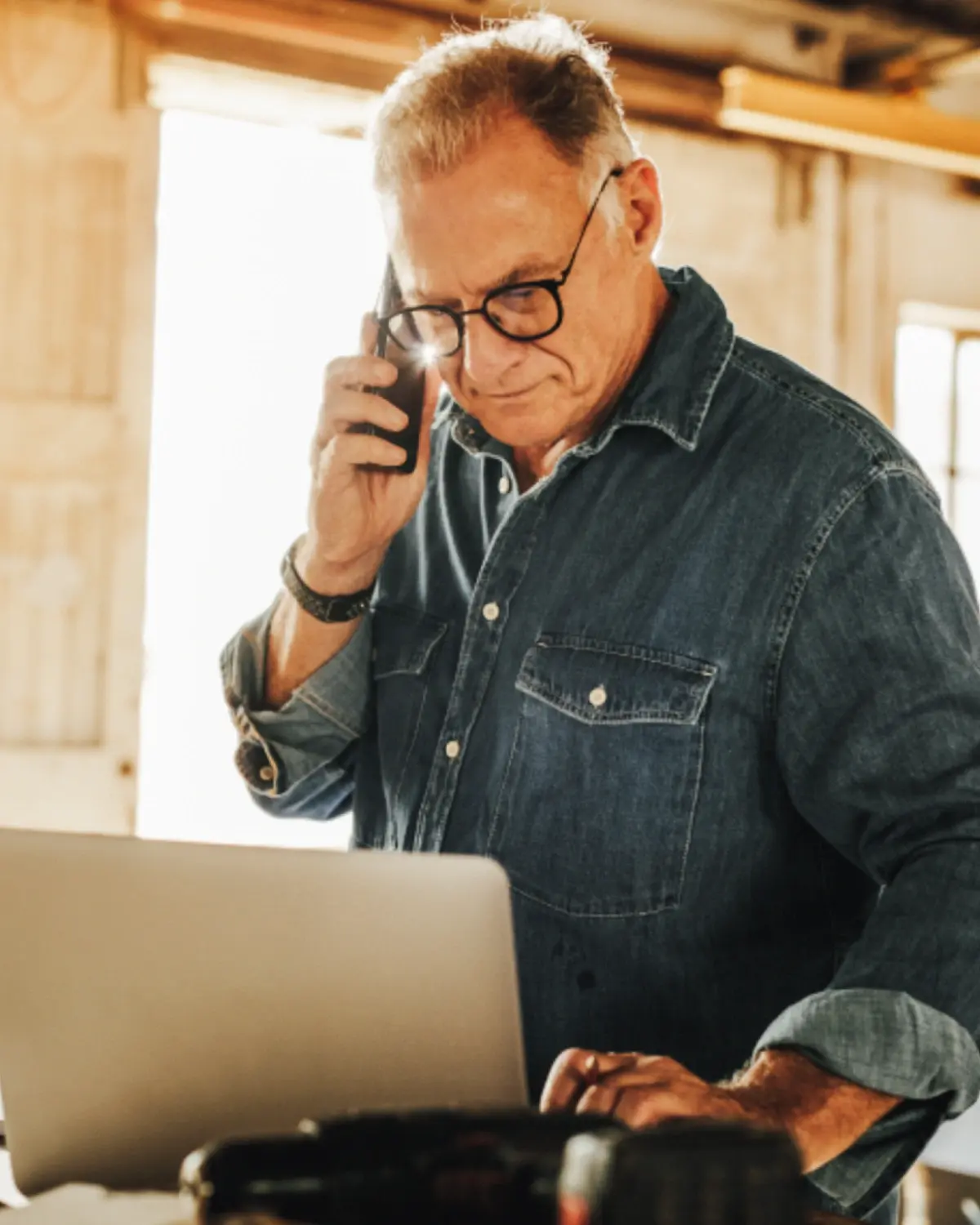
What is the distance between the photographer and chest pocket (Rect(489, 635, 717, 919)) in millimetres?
1257

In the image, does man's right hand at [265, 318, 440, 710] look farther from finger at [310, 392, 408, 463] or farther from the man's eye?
the man's eye

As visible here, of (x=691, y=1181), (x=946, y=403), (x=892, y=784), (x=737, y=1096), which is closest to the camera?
(x=691, y=1181)

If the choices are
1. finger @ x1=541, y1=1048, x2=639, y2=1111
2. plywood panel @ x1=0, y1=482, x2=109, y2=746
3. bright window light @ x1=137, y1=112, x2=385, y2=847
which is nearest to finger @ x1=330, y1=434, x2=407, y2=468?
finger @ x1=541, y1=1048, x2=639, y2=1111

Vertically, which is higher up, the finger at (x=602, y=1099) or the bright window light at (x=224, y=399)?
the bright window light at (x=224, y=399)

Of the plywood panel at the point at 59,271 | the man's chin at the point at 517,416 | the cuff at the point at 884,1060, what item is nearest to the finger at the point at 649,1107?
the cuff at the point at 884,1060

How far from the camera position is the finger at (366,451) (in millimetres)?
1478

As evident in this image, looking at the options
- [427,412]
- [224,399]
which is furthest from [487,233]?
[224,399]

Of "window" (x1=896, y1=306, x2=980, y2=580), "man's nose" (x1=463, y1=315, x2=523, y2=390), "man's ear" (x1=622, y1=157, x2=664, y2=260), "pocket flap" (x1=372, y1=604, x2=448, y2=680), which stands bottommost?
"pocket flap" (x1=372, y1=604, x2=448, y2=680)

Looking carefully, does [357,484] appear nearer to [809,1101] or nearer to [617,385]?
[617,385]

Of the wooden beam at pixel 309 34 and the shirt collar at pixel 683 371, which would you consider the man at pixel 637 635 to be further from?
the wooden beam at pixel 309 34

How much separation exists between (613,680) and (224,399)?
10.2ft

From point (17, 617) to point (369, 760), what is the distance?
251cm

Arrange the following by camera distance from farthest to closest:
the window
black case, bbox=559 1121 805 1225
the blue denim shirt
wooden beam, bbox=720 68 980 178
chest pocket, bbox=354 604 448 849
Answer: the window
wooden beam, bbox=720 68 980 178
chest pocket, bbox=354 604 448 849
the blue denim shirt
black case, bbox=559 1121 805 1225

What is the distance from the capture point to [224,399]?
420cm
